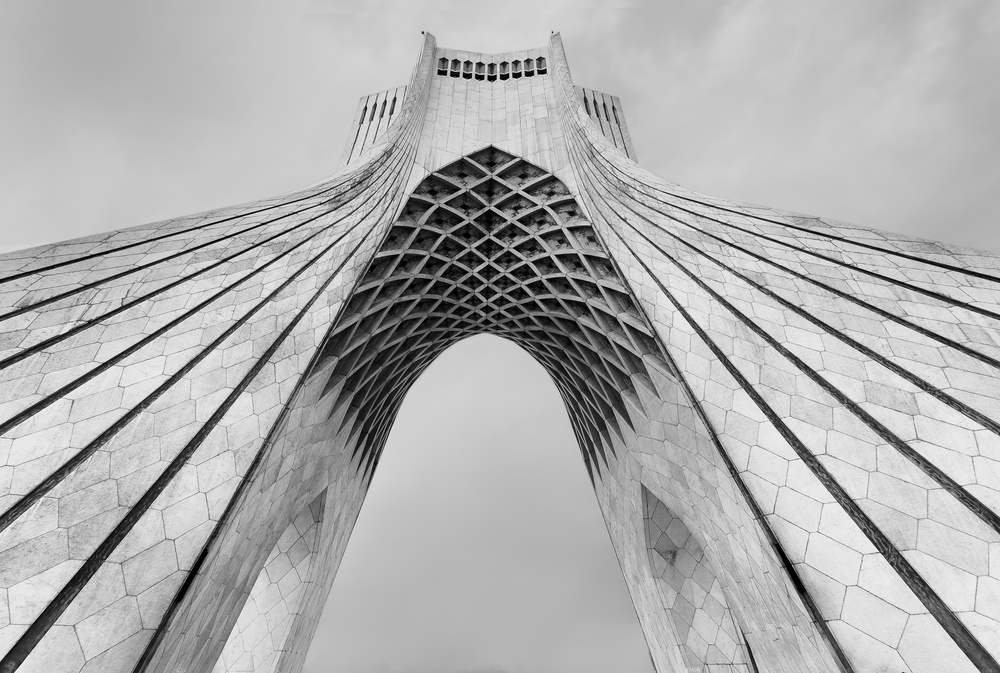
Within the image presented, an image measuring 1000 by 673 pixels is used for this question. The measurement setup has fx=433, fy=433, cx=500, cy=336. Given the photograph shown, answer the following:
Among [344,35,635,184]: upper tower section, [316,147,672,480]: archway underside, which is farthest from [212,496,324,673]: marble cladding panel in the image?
[344,35,635,184]: upper tower section

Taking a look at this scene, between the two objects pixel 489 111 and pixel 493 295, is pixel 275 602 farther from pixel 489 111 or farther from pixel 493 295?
pixel 489 111

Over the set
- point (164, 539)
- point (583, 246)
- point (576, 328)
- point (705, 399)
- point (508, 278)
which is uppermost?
point (508, 278)

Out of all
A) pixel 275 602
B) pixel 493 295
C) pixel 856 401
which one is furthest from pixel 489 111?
pixel 275 602

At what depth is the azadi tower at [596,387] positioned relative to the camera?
3.58m

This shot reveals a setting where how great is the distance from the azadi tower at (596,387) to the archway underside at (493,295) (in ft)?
0.28

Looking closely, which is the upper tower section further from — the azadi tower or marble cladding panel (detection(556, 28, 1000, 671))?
marble cladding panel (detection(556, 28, 1000, 671))

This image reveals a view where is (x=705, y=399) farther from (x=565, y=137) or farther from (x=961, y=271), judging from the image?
(x=565, y=137)

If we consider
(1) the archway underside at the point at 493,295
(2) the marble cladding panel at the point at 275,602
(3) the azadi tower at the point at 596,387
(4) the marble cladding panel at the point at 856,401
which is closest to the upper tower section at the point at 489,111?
(3) the azadi tower at the point at 596,387

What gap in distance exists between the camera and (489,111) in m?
11.2

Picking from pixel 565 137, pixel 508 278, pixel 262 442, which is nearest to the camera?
pixel 262 442

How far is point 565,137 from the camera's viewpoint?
10.1 m

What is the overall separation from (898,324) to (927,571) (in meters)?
2.79

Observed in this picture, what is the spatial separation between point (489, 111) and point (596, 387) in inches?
299

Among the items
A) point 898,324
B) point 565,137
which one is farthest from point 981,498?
point 565,137
